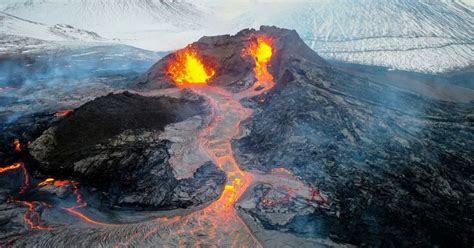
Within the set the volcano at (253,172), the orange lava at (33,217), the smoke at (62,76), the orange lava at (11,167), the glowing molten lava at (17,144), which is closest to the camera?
the orange lava at (33,217)

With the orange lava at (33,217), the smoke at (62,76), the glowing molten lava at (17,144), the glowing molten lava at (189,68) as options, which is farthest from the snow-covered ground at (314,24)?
the orange lava at (33,217)

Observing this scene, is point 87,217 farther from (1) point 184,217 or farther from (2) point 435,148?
(2) point 435,148

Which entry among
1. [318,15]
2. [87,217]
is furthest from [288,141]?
[318,15]

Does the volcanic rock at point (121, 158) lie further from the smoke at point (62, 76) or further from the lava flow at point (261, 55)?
the lava flow at point (261, 55)

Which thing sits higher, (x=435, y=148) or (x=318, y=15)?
(x=318, y=15)

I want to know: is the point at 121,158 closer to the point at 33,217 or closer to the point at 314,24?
the point at 33,217

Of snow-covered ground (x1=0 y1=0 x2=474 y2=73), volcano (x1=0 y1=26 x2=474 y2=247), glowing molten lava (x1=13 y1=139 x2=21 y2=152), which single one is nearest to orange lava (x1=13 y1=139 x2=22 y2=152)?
glowing molten lava (x1=13 y1=139 x2=21 y2=152)

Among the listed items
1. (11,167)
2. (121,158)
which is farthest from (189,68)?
(11,167)
